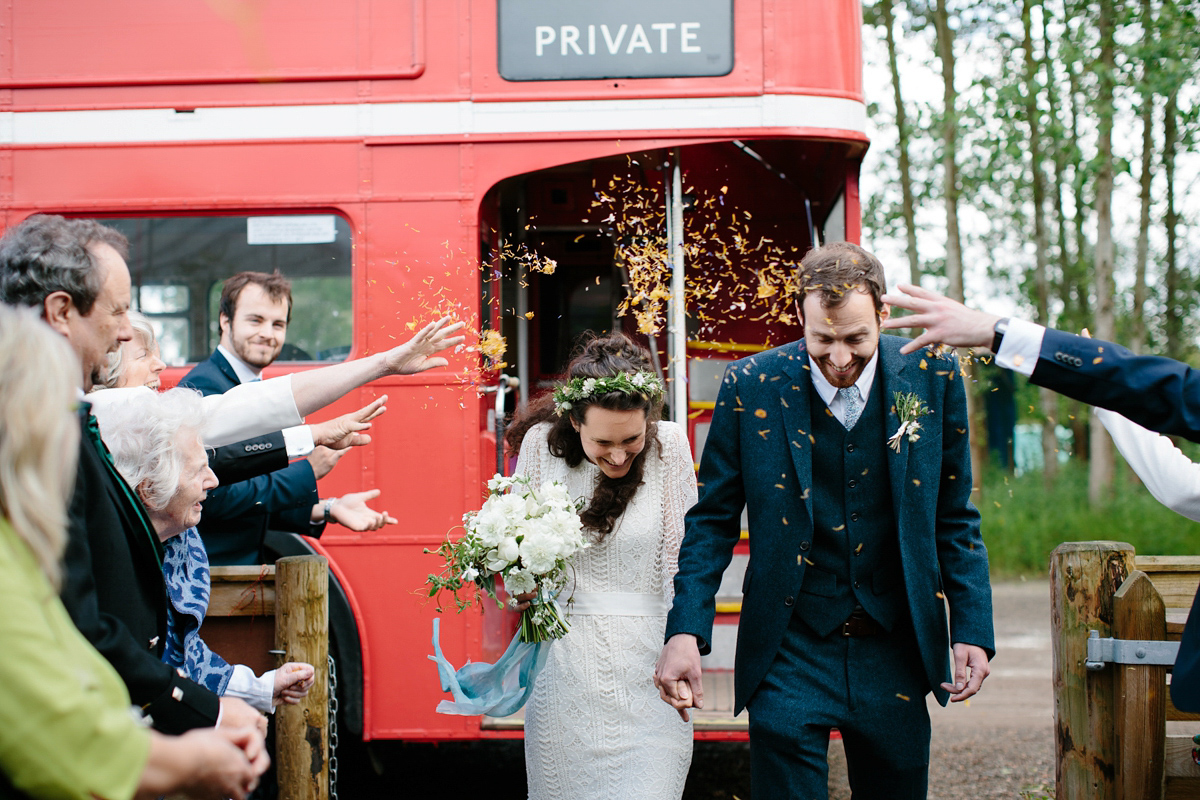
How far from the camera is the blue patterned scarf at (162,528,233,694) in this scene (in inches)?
89.7

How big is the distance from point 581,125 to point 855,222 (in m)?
1.36

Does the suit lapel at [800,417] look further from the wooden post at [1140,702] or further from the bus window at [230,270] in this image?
the bus window at [230,270]

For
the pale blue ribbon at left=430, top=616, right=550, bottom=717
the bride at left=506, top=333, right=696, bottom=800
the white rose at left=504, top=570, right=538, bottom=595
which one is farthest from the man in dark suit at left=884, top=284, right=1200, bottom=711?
the pale blue ribbon at left=430, top=616, right=550, bottom=717

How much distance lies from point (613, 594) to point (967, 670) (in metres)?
1.07

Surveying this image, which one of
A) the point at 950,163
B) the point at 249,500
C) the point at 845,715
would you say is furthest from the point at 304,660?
the point at 950,163

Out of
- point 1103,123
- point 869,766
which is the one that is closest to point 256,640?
point 869,766

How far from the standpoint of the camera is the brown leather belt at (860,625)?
2.51 meters

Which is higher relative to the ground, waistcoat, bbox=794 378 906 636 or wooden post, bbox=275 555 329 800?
waistcoat, bbox=794 378 906 636

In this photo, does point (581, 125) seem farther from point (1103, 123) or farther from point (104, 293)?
point (1103, 123)

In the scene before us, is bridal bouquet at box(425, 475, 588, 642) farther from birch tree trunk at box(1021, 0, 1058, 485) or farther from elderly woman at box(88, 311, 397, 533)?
birch tree trunk at box(1021, 0, 1058, 485)

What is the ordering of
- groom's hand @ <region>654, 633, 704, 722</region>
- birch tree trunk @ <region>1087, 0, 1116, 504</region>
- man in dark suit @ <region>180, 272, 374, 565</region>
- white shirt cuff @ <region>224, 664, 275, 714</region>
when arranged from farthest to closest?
birch tree trunk @ <region>1087, 0, 1116, 504</region> < man in dark suit @ <region>180, 272, 374, 565</region> < groom's hand @ <region>654, 633, 704, 722</region> < white shirt cuff @ <region>224, 664, 275, 714</region>

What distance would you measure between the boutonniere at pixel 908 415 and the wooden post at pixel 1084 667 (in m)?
0.58

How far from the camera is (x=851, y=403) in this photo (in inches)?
103

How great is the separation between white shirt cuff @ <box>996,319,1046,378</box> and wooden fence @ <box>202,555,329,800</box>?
197cm
